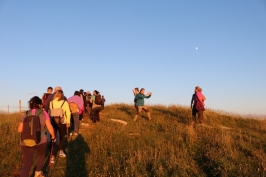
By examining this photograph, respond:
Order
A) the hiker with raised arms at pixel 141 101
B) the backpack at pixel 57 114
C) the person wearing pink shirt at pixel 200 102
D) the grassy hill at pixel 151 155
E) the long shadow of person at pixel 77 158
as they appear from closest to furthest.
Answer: the grassy hill at pixel 151 155
the long shadow of person at pixel 77 158
the backpack at pixel 57 114
the person wearing pink shirt at pixel 200 102
the hiker with raised arms at pixel 141 101

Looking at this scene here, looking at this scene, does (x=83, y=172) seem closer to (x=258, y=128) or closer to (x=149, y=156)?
(x=149, y=156)

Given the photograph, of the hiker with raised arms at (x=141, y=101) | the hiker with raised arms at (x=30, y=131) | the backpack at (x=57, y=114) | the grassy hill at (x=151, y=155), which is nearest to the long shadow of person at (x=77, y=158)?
the grassy hill at (x=151, y=155)

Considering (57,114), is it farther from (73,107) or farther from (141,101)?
(141,101)

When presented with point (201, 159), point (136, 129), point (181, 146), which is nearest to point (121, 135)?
point (136, 129)

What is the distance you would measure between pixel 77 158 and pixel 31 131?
2.81 meters

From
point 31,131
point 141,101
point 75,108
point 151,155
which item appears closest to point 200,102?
point 141,101

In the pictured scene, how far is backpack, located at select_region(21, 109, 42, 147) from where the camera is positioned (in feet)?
18.9

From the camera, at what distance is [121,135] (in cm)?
1095

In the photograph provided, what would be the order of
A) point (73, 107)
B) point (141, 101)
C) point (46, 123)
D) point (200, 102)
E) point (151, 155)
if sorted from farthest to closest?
1. point (141, 101)
2. point (200, 102)
3. point (73, 107)
4. point (151, 155)
5. point (46, 123)

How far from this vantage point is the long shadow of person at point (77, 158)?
277 inches

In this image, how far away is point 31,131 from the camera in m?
5.75

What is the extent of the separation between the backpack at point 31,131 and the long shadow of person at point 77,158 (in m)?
1.55

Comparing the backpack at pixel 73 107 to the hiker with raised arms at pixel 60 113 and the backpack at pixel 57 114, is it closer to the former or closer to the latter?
the hiker with raised arms at pixel 60 113

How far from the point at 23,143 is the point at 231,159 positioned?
5.63 meters
